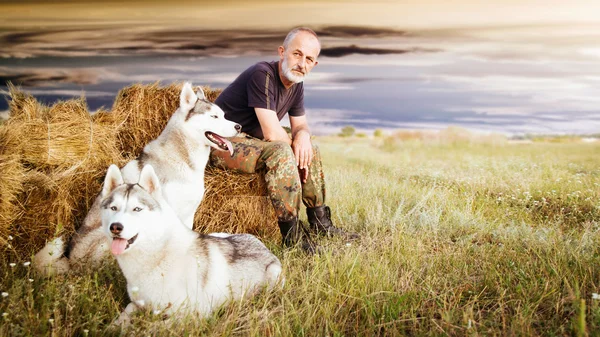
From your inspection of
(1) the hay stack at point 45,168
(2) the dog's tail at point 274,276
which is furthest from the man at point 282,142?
(1) the hay stack at point 45,168

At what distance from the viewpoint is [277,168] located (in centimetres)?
494

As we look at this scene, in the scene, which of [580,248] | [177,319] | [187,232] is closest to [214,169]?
[187,232]

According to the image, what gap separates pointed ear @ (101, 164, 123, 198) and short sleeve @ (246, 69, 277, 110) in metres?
2.21

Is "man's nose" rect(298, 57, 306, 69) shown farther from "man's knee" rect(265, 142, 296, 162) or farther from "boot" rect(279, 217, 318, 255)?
"boot" rect(279, 217, 318, 255)

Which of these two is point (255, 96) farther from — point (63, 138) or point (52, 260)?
point (52, 260)

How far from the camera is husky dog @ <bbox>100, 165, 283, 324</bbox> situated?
10.3 feet

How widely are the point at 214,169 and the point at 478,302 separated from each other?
2.96 m

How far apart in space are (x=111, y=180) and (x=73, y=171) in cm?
159

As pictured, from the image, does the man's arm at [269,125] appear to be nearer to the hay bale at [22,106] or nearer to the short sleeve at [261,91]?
the short sleeve at [261,91]

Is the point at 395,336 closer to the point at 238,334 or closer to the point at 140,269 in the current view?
the point at 238,334

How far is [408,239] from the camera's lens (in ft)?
16.6

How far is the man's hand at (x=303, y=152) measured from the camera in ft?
17.3

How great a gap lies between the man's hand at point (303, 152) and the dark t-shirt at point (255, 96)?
0.45 meters

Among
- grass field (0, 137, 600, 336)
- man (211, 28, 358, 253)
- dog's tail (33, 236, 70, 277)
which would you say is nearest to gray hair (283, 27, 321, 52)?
man (211, 28, 358, 253)
